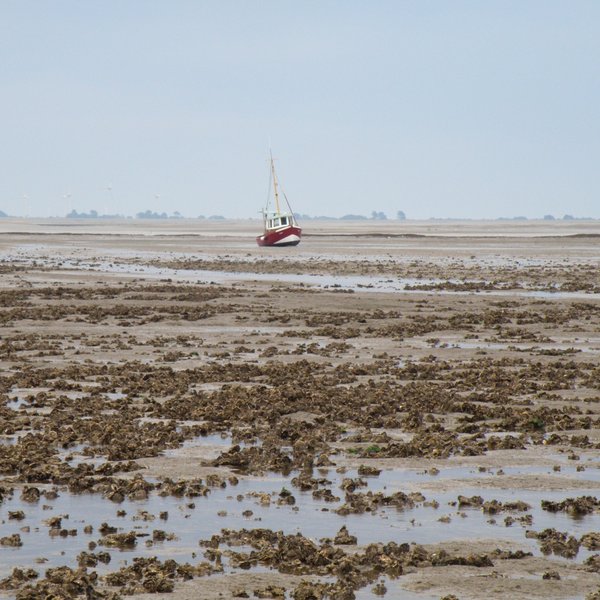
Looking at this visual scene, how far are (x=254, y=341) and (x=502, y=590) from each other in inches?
839

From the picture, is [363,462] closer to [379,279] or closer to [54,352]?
[54,352]

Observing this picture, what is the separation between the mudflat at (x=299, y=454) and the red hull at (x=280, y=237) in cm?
6790

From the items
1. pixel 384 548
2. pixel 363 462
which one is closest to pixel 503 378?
pixel 363 462

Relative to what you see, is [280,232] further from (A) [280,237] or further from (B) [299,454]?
(B) [299,454]

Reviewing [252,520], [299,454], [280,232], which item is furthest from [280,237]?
[252,520]

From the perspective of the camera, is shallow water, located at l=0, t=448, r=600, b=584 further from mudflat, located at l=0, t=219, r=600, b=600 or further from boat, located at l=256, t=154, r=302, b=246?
boat, located at l=256, t=154, r=302, b=246

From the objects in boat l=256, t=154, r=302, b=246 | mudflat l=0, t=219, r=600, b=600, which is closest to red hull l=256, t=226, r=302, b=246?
boat l=256, t=154, r=302, b=246

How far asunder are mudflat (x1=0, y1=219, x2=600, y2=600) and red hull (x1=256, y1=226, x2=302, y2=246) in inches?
2673

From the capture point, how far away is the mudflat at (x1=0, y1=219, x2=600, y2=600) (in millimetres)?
11812

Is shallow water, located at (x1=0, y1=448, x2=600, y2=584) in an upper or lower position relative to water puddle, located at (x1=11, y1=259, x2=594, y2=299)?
upper

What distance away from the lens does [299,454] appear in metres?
17.3

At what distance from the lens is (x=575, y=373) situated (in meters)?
25.5

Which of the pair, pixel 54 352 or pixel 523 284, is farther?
pixel 523 284

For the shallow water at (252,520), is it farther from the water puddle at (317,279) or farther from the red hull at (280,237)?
the red hull at (280,237)
